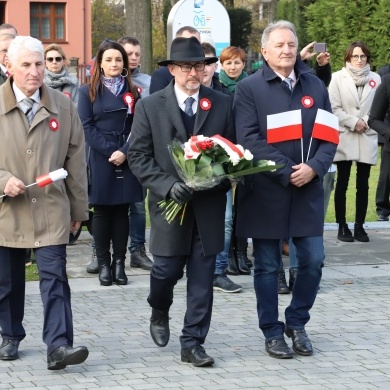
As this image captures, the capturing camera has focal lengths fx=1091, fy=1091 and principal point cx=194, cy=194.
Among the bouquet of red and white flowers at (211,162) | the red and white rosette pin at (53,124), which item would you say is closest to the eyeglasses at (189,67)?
the bouquet of red and white flowers at (211,162)

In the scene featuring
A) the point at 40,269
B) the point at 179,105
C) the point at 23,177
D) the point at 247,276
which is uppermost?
the point at 179,105

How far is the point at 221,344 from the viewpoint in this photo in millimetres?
7414

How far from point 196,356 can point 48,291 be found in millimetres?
1009

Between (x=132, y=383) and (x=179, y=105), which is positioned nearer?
(x=132, y=383)

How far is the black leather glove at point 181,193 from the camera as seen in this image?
6621mm

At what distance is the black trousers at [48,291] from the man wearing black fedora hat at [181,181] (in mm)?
625

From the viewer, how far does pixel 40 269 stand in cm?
681

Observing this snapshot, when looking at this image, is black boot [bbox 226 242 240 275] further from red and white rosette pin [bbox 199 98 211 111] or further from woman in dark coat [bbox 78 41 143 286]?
red and white rosette pin [bbox 199 98 211 111]

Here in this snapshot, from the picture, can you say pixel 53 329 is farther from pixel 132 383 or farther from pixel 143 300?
pixel 143 300

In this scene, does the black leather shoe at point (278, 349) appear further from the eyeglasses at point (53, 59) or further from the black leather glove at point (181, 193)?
the eyeglasses at point (53, 59)

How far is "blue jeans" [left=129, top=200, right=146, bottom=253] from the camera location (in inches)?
409

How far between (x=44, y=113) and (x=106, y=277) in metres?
2.96

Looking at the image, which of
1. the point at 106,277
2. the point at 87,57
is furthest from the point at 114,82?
the point at 87,57

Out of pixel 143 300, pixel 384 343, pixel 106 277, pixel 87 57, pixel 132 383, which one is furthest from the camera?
pixel 87 57
